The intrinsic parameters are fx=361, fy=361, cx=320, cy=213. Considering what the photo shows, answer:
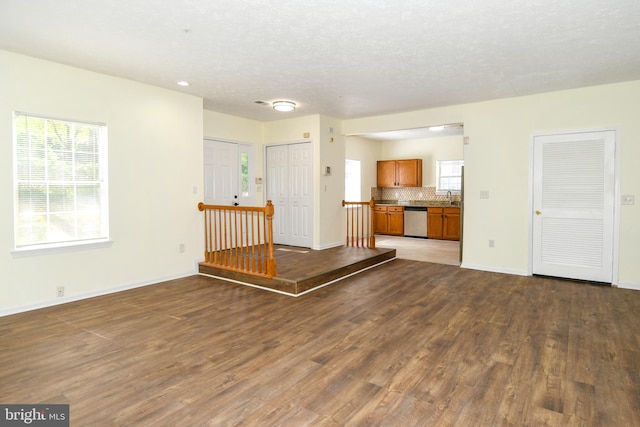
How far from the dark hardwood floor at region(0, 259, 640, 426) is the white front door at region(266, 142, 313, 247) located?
2.60 meters

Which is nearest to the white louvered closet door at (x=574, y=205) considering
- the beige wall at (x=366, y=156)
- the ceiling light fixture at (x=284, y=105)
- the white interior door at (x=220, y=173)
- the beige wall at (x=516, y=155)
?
the beige wall at (x=516, y=155)

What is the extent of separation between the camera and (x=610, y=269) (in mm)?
4887

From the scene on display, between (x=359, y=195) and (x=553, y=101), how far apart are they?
5.26 meters


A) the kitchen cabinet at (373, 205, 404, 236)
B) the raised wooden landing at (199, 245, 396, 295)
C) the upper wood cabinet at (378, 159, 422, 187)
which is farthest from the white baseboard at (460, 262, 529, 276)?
the upper wood cabinet at (378, 159, 422, 187)

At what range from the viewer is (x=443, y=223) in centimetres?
902

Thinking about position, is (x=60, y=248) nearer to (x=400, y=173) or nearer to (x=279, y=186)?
(x=279, y=186)

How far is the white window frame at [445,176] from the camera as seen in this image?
948 centimetres

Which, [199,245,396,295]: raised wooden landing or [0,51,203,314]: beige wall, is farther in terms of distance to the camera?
[199,245,396,295]: raised wooden landing

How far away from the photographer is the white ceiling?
109 inches

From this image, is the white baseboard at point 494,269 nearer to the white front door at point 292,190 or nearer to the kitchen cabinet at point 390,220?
the white front door at point 292,190

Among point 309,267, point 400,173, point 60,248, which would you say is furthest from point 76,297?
point 400,173

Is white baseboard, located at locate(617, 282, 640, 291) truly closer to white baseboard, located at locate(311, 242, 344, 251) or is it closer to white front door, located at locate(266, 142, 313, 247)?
white baseboard, located at locate(311, 242, 344, 251)

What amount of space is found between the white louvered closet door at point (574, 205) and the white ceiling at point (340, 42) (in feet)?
2.87

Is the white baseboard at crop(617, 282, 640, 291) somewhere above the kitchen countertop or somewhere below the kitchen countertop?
below
